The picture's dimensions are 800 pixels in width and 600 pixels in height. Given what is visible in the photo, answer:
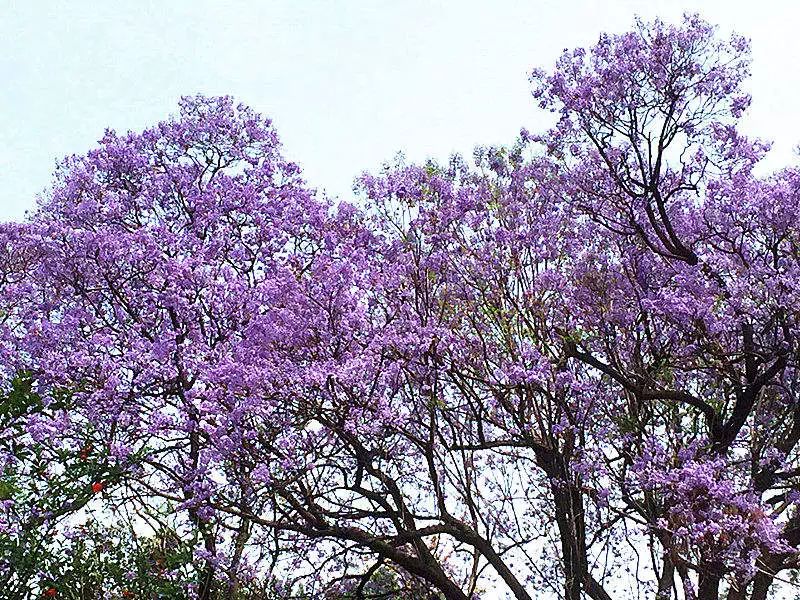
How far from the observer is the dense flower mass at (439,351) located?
361 inches

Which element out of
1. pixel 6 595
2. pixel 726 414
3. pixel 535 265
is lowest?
pixel 6 595

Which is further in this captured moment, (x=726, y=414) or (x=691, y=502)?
(x=726, y=414)

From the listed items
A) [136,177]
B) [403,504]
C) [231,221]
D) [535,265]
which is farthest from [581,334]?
[136,177]

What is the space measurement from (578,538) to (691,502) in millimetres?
2225

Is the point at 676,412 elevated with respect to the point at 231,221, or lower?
lower

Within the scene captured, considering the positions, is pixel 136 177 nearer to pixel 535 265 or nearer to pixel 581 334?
pixel 535 265

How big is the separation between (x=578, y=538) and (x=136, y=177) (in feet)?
21.3

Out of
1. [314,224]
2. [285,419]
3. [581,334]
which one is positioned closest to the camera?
[285,419]

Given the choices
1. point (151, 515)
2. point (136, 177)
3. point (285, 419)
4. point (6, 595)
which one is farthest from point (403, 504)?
point (136, 177)

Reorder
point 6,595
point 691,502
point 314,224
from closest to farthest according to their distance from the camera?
point 6,595 → point 691,502 → point 314,224

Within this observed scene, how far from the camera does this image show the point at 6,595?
26.8 ft

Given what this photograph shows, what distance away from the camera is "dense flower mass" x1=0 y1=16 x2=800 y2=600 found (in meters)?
9.17

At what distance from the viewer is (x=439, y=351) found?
10.1 metres

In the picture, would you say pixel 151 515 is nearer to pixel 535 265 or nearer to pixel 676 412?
pixel 535 265
